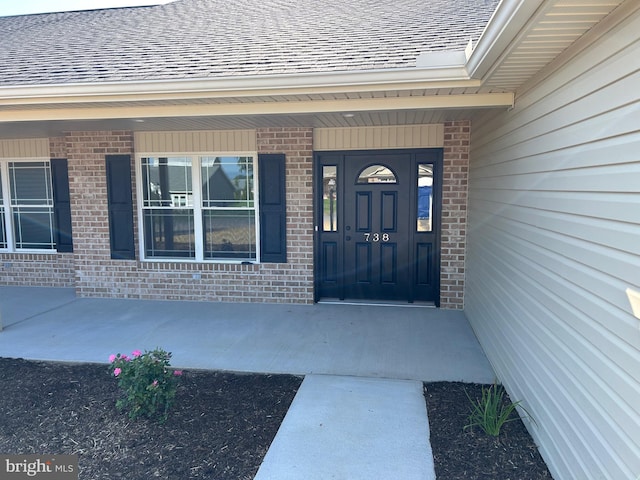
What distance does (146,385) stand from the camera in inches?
134

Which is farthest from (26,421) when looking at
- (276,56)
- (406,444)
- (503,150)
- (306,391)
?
(503,150)

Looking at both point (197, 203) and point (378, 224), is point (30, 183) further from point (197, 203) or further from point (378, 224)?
point (378, 224)

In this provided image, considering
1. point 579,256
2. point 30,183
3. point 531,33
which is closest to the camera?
point 579,256

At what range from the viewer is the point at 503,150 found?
14.6ft

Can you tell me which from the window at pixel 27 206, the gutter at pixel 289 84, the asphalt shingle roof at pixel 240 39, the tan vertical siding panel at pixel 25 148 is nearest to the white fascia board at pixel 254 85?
the gutter at pixel 289 84

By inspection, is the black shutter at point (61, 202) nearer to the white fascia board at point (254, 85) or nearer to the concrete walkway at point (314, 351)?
the concrete walkway at point (314, 351)

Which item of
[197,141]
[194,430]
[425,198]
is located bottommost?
[194,430]

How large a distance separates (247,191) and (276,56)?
2566 millimetres

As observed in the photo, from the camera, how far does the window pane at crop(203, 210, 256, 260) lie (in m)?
7.08

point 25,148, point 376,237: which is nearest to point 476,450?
point 376,237

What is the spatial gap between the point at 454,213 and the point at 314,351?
A: 301cm

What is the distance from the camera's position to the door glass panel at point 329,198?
6.95 m

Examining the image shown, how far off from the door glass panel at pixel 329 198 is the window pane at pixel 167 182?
213cm

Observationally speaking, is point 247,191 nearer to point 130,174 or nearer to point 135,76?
point 130,174
